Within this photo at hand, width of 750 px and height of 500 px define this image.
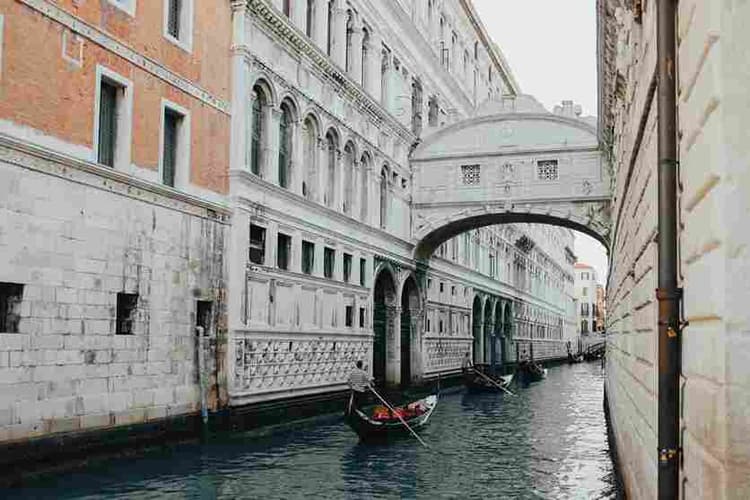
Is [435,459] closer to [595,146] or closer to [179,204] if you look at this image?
[179,204]

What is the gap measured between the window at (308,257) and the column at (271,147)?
2027 millimetres

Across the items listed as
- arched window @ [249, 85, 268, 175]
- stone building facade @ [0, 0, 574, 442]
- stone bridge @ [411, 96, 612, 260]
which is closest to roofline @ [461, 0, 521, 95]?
stone building facade @ [0, 0, 574, 442]

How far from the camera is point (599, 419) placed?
70.5 feet

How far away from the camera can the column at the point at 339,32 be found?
20.6 meters

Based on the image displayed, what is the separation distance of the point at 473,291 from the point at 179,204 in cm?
2229

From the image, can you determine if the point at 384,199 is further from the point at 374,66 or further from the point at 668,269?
the point at 668,269

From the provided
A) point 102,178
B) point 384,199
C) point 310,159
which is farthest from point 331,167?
point 102,178

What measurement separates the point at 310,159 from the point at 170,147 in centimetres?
534

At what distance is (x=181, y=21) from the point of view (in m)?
14.5

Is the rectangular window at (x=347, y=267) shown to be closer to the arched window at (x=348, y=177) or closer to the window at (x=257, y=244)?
the arched window at (x=348, y=177)

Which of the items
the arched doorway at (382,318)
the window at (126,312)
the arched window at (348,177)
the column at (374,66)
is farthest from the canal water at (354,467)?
the column at (374,66)

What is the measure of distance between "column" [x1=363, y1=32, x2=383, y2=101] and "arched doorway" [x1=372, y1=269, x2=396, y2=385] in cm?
481

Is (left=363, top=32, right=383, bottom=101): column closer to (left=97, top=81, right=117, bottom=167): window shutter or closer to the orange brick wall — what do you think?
the orange brick wall

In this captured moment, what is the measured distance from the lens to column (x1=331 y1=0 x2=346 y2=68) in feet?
67.6
